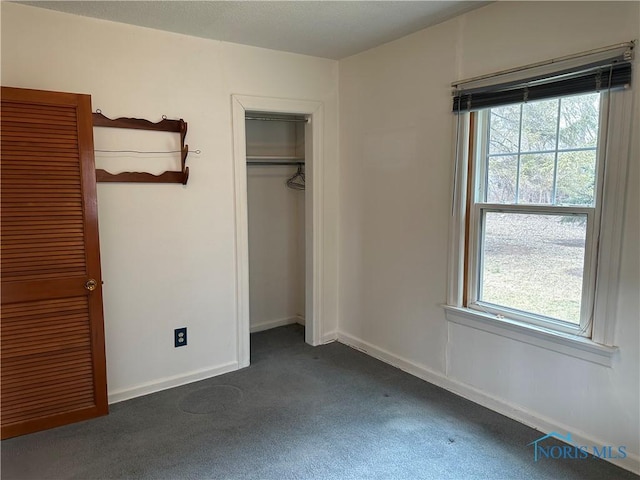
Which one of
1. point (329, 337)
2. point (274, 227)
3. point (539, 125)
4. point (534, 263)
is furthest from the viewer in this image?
point (274, 227)

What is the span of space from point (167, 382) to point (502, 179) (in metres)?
2.59

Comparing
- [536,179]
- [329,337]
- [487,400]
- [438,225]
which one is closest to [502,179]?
[536,179]

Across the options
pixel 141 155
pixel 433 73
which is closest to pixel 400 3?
pixel 433 73

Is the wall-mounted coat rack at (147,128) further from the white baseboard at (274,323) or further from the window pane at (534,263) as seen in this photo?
the window pane at (534,263)

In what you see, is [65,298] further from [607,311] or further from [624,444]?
[624,444]

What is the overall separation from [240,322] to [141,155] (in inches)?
55.0

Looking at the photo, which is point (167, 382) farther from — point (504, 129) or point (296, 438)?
point (504, 129)

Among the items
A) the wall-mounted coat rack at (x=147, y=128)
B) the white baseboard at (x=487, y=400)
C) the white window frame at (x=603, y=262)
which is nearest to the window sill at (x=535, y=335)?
the white window frame at (x=603, y=262)

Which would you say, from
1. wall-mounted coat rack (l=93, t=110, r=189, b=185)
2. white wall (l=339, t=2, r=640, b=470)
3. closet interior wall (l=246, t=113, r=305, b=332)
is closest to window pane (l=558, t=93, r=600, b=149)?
white wall (l=339, t=2, r=640, b=470)

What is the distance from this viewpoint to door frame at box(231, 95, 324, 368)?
327 centimetres

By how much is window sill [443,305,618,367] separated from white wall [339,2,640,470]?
0.14 ft

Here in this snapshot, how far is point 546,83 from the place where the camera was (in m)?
2.34

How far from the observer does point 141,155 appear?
113 inches

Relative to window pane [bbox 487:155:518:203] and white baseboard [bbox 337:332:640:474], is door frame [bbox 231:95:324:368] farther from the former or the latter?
window pane [bbox 487:155:518:203]
